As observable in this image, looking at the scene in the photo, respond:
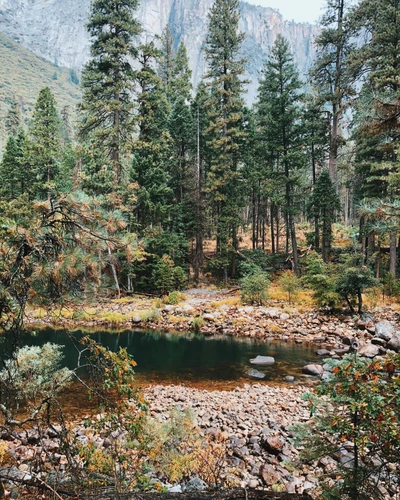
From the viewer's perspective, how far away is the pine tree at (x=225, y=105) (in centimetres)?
2045

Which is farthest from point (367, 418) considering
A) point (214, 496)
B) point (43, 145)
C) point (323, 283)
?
point (43, 145)

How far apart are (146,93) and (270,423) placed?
18.6 meters

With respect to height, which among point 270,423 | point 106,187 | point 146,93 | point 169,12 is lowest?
point 270,423

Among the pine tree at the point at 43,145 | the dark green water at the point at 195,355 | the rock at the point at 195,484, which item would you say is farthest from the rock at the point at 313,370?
the pine tree at the point at 43,145

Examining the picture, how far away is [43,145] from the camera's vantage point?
21.3 metres

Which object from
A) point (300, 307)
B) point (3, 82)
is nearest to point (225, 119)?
point (300, 307)

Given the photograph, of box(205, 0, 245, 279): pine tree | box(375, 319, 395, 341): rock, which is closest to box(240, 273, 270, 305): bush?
box(205, 0, 245, 279): pine tree

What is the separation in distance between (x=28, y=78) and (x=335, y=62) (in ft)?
445

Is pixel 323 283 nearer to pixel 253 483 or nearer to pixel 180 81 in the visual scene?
pixel 253 483

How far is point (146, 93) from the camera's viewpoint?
62.4 feet

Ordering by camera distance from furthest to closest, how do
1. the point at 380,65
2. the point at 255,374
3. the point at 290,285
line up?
1. the point at 290,285
2. the point at 380,65
3. the point at 255,374

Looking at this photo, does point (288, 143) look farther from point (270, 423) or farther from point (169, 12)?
point (169, 12)

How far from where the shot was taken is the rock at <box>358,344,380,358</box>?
947cm

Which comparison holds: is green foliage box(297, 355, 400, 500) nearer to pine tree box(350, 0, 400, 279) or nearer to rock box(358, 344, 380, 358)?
rock box(358, 344, 380, 358)
